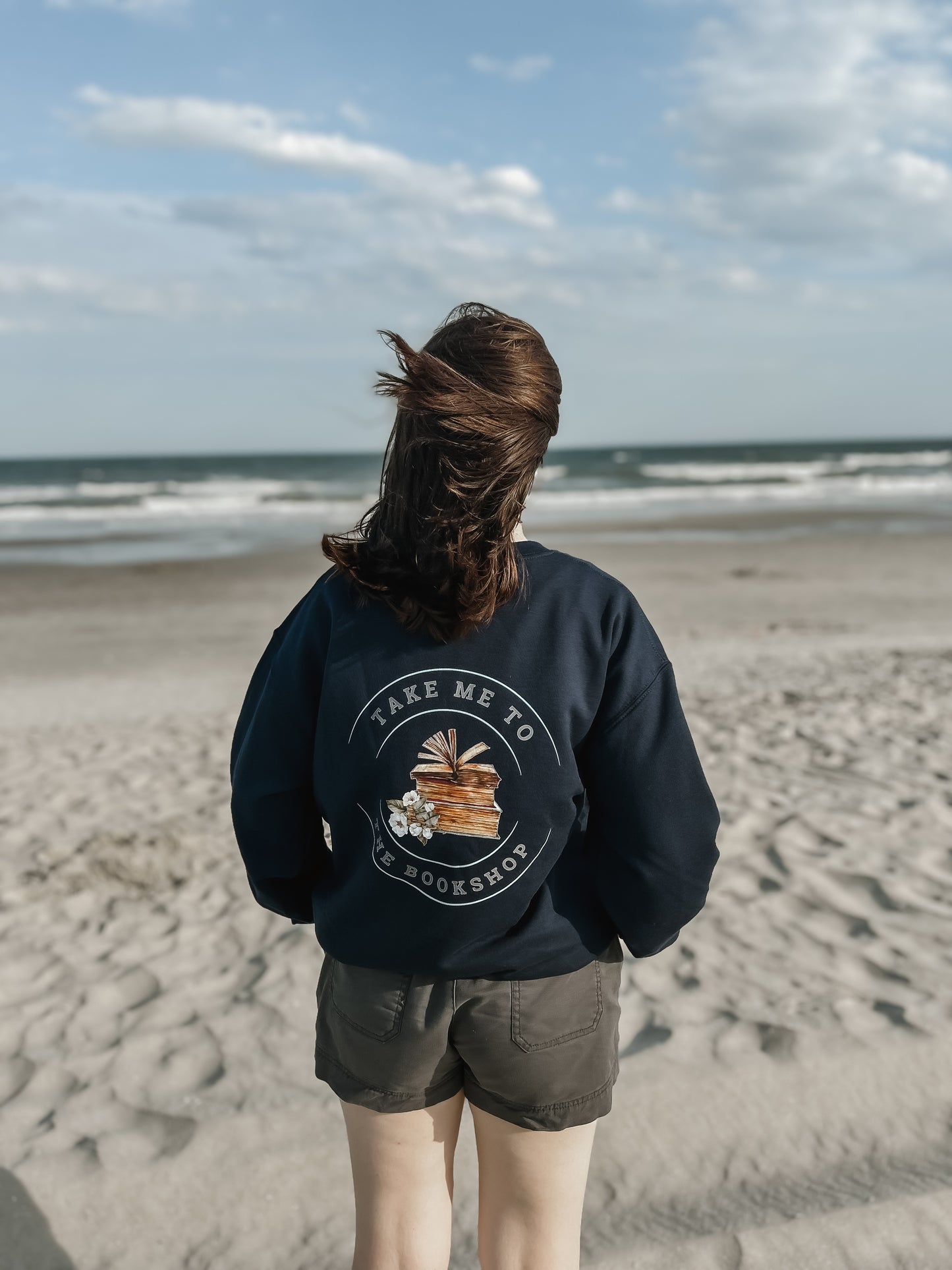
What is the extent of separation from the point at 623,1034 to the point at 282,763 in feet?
6.41

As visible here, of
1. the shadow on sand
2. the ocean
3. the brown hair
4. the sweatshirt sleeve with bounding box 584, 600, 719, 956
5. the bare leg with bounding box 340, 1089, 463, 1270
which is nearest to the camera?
the brown hair

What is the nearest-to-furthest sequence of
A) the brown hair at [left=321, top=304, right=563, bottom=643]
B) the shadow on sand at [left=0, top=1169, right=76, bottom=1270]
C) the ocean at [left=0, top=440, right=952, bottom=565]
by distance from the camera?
1. the brown hair at [left=321, top=304, right=563, bottom=643]
2. the shadow on sand at [left=0, top=1169, right=76, bottom=1270]
3. the ocean at [left=0, top=440, right=952, bottom=565]

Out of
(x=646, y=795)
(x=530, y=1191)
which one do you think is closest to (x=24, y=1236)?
(x=530, y=1191)

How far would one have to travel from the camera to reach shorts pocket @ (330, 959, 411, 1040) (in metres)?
1.46

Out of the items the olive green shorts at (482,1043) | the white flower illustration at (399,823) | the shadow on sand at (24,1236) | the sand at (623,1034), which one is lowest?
the shadow on sand at (24,1236)

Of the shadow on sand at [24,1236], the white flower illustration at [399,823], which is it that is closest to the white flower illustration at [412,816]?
the white flower illustration at [399,823]

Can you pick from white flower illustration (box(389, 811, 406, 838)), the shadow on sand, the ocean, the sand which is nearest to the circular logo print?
white flower illustration (box(389, 811, 406, 838))

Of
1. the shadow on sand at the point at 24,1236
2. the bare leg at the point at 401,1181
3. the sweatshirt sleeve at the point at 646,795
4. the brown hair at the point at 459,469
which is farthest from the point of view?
the shadow on sand at the point at 24,1236

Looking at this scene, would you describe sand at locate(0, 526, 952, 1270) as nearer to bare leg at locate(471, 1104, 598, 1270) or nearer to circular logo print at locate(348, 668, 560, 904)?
bare leg at locate(471, 1104, 598, 1270)

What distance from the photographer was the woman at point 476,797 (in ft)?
4.44

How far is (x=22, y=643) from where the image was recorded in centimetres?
998

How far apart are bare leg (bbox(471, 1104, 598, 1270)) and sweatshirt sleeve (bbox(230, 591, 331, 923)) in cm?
48

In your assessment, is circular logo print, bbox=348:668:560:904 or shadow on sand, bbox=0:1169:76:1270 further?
shadow on sand, bbox=0:1169:76:1270

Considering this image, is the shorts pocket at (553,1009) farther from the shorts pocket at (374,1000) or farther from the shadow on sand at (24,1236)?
the shadow on sand at (24,1236)
